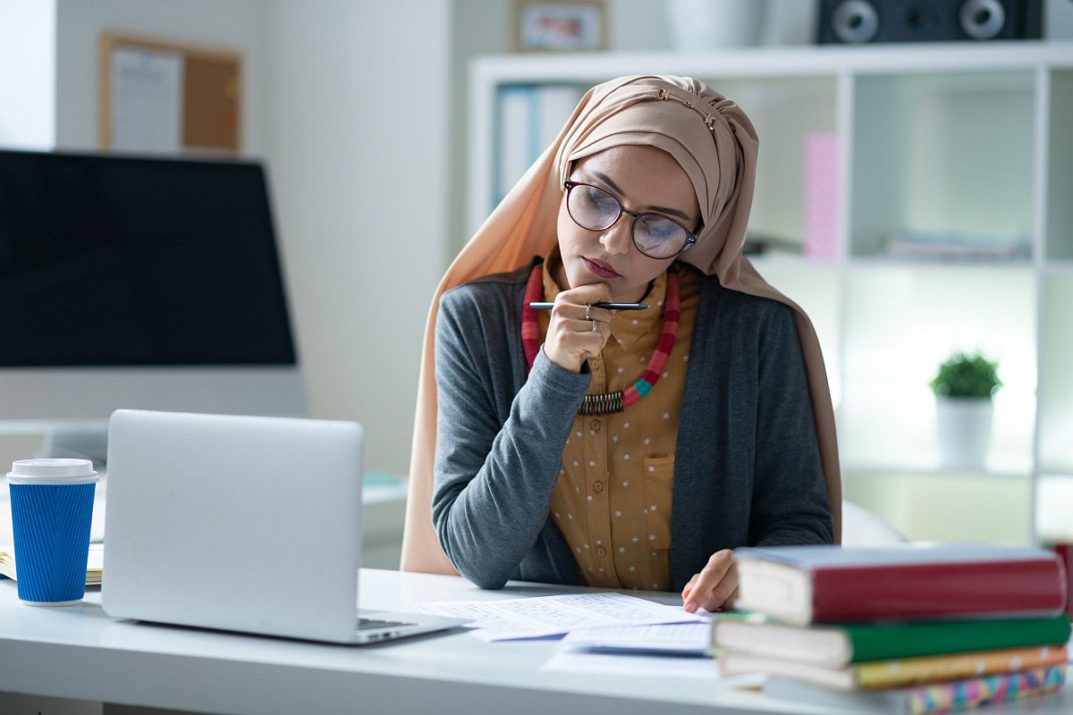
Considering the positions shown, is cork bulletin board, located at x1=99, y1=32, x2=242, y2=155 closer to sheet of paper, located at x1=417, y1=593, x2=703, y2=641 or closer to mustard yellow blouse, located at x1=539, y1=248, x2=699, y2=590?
mustard yellow blouse, located at x1=539, y1=248, x2=699, y2=590

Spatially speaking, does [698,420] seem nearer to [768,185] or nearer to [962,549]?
[962,549]

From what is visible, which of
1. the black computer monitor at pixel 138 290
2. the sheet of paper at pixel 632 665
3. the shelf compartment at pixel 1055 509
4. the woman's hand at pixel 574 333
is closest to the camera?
the sheet of paper at pixel 632 665

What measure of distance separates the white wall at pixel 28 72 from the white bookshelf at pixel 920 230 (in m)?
1.05

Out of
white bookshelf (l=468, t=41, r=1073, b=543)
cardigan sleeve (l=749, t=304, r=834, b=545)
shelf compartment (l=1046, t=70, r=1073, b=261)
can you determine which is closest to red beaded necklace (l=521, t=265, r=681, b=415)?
cardigan sleeve (l=749, t=304, r=834, b=545)

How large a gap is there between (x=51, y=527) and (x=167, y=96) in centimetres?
225

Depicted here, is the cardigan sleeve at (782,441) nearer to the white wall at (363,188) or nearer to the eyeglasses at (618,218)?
the eyeglasses at (618,218)

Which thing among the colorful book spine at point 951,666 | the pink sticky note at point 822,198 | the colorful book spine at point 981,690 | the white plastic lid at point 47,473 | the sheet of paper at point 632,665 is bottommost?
the sheet of paper at point 632,665

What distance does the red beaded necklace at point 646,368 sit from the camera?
169 centimetres

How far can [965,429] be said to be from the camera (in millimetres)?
3260

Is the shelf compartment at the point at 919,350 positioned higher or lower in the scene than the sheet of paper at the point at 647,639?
higher

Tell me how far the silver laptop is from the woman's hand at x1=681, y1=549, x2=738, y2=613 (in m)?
0.26

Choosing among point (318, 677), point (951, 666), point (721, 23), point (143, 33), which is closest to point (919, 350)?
point (721, 23)

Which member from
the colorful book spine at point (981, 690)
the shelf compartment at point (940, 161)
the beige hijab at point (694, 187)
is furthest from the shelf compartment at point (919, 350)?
the colorful book spine at point (981, 690)

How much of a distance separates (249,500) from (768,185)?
2.59 m
